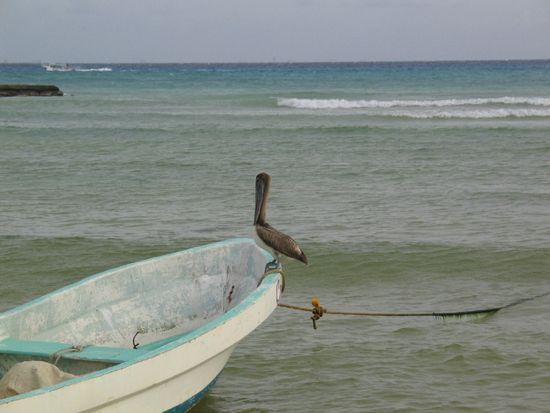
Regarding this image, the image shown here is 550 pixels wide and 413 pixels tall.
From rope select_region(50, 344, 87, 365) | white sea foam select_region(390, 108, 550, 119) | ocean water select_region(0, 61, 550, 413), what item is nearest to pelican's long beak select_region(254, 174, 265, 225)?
ocean water select_region(0, 61, 550, 413)

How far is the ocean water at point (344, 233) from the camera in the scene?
6.46m

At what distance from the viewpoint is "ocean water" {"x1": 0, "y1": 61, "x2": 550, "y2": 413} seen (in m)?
6.46

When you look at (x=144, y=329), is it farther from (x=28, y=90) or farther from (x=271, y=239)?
(x=28, y=90)

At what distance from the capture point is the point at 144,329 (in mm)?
6328

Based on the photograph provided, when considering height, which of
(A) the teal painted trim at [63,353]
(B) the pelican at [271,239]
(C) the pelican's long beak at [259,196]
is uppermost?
(C) the pelican's long beak at [259,196]

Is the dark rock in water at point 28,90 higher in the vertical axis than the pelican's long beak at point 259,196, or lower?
lower

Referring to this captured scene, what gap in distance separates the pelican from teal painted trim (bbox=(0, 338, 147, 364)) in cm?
133

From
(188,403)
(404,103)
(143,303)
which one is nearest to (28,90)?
(404,103)

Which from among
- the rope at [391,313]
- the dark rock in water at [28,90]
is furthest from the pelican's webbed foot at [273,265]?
the dark rock in water at [28,90]

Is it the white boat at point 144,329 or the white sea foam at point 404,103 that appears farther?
the white sea foam at point 404,103

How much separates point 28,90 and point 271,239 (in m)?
40.8

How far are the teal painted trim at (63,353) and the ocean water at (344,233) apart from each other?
1.10m

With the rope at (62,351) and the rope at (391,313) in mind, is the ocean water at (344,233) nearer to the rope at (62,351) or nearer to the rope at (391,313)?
the rope at (391,313)

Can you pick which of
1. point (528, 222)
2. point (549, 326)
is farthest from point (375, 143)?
point (549, 326)
